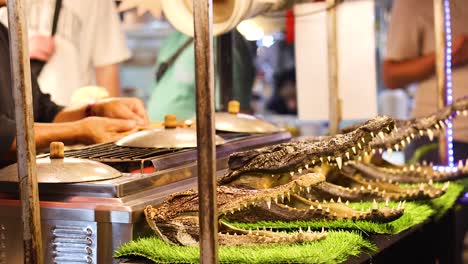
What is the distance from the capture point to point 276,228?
6.84 feet

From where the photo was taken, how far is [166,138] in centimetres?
251

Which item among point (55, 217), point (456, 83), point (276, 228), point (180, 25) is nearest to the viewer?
point (55, 217)

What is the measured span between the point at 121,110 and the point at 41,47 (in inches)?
42.2

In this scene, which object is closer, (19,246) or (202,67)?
(202,67)

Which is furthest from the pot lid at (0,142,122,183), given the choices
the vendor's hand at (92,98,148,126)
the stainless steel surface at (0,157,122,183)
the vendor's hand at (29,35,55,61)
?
the vendor's hand at (29,35,55,61)

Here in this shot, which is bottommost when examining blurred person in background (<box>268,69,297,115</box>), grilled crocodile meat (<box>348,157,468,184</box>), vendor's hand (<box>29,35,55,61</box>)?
grilled crocodile meat (<box>348,157,468,184</box>)

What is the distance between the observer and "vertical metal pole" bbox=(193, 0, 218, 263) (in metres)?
1.52

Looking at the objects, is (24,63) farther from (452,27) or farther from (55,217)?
(452,27)

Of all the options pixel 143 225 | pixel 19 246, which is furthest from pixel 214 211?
pixel 19 246

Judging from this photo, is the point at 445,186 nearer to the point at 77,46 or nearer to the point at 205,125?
the point at 205,125

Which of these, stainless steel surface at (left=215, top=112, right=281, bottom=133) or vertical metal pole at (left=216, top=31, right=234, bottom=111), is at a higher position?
vertical metal pole at (left=216, top=31, right=234, bottom=111)

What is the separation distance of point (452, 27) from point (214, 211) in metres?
1.77

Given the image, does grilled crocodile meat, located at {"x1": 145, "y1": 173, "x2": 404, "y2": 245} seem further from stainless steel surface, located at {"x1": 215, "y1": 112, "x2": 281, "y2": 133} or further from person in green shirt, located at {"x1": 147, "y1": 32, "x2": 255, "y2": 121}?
person in green shirt, located at {"x1": 147, "y1": 32, "x2": 255, "y2": 121}

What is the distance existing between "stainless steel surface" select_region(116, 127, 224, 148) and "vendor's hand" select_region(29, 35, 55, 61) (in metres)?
1.36
